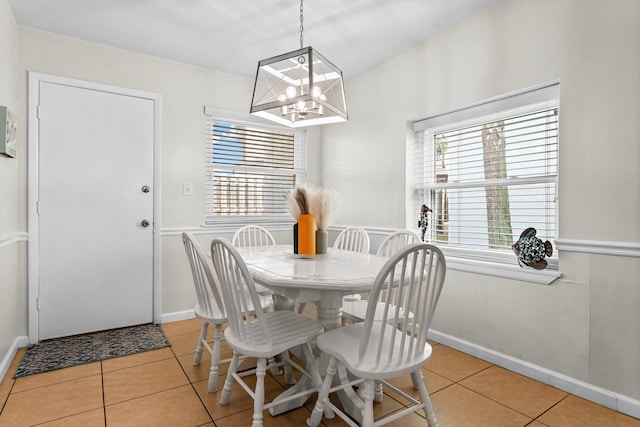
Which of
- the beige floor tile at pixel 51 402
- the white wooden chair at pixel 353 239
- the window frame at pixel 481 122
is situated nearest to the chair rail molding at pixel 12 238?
the beige floor tile at pixel 51 402

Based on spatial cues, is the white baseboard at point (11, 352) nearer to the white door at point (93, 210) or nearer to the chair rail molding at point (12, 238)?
the white door at point (93, 210)

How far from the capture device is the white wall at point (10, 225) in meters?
2.23

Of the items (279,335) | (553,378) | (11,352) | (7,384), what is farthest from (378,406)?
(11,352)

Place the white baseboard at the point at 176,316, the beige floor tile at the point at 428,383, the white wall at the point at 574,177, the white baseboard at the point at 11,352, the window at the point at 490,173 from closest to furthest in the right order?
the white wall at the point at 574,177 → the beige floor tile at the point at 428,383 → the white baseboard at the point at 11,352 → the window at the point at 490,173 → the white baseboard at the point at 176,316

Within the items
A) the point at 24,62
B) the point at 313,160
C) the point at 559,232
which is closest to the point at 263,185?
the point at 313,160

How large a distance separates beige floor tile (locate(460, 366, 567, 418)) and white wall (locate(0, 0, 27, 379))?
289cm

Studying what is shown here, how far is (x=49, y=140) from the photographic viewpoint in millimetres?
2764

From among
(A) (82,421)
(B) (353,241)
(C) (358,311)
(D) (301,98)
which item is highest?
(D) (301,98)

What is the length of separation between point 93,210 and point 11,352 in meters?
1.12

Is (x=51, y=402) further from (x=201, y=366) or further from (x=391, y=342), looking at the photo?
(x=391, y=342)

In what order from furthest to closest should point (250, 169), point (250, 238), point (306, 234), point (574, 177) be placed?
point (250, 169) < point (250, 238) < point (306, 234) < point (574, 177)

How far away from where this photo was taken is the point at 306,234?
88.6 inches

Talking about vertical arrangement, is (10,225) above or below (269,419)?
above

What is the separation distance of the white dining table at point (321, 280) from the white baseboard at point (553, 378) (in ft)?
3.37
